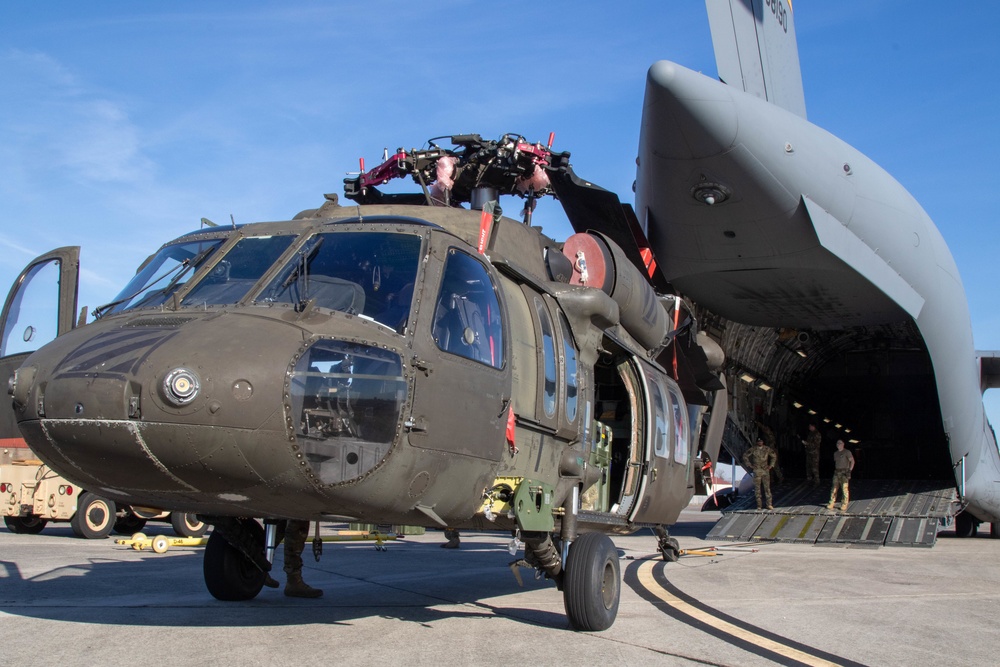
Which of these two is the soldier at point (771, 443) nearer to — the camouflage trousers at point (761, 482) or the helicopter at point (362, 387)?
the camouflage trousers at point (761, 482)

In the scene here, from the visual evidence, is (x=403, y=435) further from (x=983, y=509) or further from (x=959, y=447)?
(x=983, y=509)

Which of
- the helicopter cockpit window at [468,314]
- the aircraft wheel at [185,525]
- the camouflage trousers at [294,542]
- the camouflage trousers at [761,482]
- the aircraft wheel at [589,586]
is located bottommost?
the aircraft wheel at [589,586]

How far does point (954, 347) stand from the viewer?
15.3 meters

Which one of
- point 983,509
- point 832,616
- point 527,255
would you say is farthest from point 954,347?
point 527,255

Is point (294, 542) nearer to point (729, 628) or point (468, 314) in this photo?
point (468, 314)

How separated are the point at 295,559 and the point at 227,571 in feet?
1.63

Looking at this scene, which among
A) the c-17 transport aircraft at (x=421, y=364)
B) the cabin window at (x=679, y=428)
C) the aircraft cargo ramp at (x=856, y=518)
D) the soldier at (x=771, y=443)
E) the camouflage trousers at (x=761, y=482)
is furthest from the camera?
the soldier at (x=771, y=443)

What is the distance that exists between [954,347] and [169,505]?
14543mm

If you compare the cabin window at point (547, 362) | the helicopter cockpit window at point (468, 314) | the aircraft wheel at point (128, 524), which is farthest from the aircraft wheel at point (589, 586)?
the aircraft wheel at point (128, 524)

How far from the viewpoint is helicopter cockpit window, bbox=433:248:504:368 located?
196 inches

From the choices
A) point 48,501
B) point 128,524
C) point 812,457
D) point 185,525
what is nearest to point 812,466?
point 812,457

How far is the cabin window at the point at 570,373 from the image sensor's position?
6293 millimetres

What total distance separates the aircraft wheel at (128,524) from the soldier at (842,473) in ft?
42.1

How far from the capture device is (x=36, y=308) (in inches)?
222
